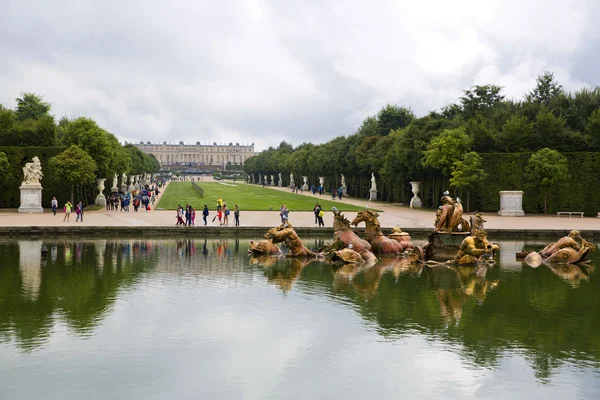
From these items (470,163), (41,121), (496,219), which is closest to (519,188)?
(470,163)

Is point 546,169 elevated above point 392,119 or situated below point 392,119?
below

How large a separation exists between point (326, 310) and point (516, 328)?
143 inches

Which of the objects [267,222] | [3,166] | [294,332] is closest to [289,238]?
[294,332]

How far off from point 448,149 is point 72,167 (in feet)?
75.0

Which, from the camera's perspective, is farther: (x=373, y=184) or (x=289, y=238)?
(x=373, y=184)

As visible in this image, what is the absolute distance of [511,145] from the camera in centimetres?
4509

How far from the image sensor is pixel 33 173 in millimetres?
40812

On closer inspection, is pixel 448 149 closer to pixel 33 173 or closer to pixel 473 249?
pixel 473 249

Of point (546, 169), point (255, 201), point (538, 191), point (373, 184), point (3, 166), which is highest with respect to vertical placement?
point (546, 169)

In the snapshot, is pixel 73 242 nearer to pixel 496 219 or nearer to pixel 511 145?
pixel 496 219

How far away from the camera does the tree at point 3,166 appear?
136 feet

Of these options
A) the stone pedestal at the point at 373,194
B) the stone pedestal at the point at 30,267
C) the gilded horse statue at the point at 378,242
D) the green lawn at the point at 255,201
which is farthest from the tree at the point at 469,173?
the stone pedestal at the point at 30,267

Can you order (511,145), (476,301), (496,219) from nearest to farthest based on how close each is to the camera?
(476,301) < (496,219) < (511,145)

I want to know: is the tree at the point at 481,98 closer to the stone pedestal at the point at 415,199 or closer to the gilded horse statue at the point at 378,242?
the stone pedestal at the point at 415,199
